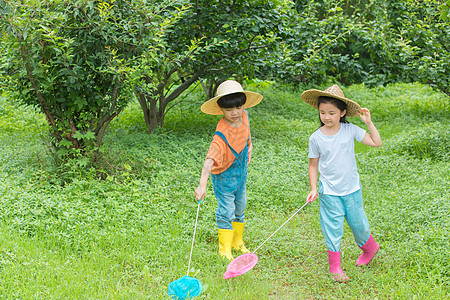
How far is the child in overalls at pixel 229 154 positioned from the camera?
380 cm

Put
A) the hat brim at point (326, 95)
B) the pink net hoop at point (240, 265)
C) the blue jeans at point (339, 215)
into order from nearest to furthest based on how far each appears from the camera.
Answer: the pink net hoop at point (240, 265) → the hat brim at point (326, 95) → the blue jeans at point (339, 215)

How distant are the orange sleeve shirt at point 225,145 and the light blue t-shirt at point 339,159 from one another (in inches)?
25.6

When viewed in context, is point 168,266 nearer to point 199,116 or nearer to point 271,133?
point 271,133

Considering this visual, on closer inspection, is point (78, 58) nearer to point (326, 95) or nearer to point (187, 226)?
point (187, 226)

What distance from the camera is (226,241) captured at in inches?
159

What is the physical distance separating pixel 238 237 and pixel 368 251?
4.04 ft

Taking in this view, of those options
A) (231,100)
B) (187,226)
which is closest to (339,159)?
(231,100)

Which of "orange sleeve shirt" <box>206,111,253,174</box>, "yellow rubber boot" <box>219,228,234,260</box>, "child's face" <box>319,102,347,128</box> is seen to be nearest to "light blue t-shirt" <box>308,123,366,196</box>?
"child's face" <box>319,102,347,128</box>

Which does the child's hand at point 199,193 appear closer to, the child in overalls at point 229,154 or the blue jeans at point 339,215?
the child in overalls at point 229,154

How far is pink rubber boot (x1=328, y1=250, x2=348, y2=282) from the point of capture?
12.3 ft

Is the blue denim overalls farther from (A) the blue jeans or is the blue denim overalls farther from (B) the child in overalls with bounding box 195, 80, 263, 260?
(A) the blue jeans

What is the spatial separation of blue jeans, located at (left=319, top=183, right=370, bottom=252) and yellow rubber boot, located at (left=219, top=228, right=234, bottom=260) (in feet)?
2.86

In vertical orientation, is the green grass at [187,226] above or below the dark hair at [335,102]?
below

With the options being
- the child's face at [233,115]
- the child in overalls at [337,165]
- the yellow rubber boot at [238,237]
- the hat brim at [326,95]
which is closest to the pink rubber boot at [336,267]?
the child in overalls at [337,165]
